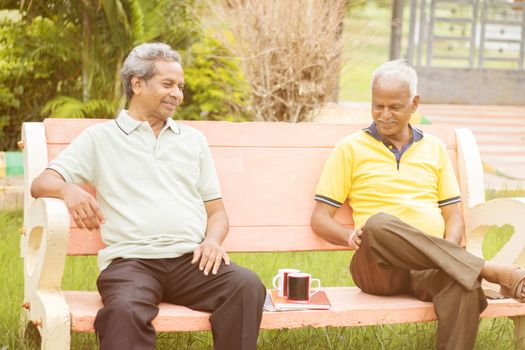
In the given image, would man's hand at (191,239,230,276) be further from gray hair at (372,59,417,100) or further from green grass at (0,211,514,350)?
gray hair at (372,59,417,100)

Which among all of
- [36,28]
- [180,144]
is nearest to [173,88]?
[180,144]

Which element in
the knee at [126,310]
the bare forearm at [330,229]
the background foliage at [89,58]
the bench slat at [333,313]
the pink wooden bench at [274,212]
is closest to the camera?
the knee at [126,310]

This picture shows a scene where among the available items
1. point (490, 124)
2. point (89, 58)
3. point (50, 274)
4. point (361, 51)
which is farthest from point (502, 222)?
point (361, 51)

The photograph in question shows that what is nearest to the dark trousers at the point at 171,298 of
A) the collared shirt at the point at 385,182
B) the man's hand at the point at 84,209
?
the man's hand at the point at 84,209

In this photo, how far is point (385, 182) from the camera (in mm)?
4074

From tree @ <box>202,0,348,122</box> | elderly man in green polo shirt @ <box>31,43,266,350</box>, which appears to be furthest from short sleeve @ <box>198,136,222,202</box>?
tree @ <box>202,0,348,122</box>

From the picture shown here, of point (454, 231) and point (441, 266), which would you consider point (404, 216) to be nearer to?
point (454, 231)

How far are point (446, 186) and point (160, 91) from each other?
1.31 meters

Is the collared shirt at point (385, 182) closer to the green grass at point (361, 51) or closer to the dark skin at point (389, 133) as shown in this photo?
the dark skin at point (389, 133)

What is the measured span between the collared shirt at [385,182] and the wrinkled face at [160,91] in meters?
0.75

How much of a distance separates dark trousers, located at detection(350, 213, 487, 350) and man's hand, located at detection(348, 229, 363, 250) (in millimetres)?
35

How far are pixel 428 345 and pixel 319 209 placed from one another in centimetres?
78

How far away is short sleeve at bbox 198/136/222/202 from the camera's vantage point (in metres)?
3.87

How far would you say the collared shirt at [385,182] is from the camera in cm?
406
